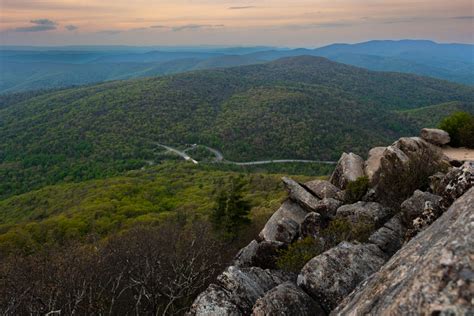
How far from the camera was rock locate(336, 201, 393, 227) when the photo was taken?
21283 millimetres

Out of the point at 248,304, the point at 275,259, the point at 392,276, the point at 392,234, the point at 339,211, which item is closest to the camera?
the point at 392,276

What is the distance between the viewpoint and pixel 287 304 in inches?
523

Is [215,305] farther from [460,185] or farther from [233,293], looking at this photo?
[460,185]

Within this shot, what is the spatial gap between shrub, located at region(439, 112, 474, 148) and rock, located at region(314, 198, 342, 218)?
54.2 ft

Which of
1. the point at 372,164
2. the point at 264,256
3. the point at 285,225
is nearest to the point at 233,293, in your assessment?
the point at 264,256

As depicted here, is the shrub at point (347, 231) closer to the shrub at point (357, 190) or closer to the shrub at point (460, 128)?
the shrub at point (357, 190)

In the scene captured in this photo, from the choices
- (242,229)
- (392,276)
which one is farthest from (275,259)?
(242,229)

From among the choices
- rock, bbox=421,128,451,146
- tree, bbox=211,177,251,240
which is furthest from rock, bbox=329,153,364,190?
tree, bbox=211,177,251,240

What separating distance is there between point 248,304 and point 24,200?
125m

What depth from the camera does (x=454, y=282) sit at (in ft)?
20.7

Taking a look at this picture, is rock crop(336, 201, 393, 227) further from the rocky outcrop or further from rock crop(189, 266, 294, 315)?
rock crop(189, 266, 294, 315)

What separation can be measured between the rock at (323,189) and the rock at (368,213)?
6728 millimetres

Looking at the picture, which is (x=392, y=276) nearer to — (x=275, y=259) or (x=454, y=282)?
(x=454, y=282)

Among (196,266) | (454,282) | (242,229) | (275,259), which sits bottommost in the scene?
(242,229)
